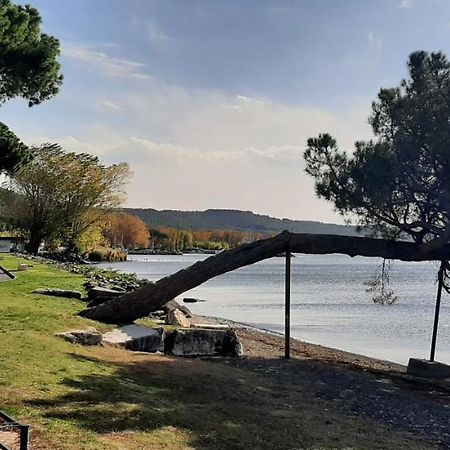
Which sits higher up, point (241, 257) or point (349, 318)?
point (241, 257)

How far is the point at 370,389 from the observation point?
1156 centimetres

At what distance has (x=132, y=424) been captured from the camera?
6375 mm

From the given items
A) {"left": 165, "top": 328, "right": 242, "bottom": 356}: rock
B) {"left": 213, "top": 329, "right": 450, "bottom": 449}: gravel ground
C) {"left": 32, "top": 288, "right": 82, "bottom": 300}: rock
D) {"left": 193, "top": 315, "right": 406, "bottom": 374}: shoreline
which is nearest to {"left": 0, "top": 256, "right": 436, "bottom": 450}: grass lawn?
{"left": 213, "top": 329, "right": 450, "bottom": 449}: gravel ground

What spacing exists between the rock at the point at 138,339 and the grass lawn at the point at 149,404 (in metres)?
0.70

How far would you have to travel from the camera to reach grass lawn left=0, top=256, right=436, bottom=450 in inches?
239

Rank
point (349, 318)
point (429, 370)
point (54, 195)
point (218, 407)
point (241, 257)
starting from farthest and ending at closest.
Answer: point (54, 195) → point (349, 318) → point (241, 257) → point (429, 370) → point (218, 407)

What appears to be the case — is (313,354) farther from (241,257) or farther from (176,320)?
(176,320)

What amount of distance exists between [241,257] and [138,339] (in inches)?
148

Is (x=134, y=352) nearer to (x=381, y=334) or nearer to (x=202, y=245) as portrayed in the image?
(x=381, y=334)

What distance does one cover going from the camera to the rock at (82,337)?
1112 centimetres

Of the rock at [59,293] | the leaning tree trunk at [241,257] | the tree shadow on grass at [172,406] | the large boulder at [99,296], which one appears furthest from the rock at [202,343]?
the rock at [59,293]

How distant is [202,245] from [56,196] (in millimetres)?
98438

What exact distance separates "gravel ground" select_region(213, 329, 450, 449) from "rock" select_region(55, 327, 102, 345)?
2715 mm

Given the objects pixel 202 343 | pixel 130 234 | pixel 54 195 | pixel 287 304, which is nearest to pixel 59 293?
pixel 202 343
